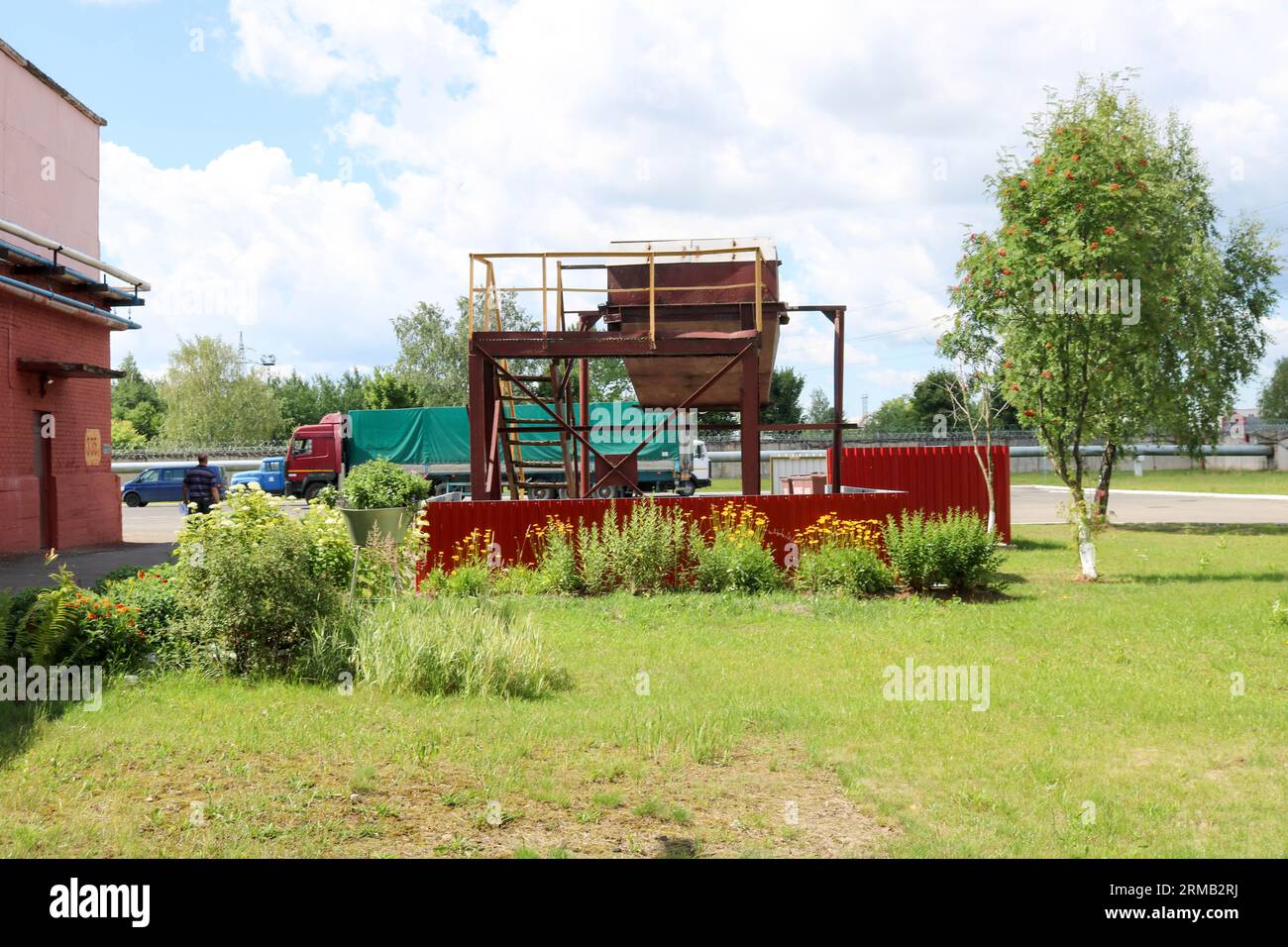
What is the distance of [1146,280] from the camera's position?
51.2 ft

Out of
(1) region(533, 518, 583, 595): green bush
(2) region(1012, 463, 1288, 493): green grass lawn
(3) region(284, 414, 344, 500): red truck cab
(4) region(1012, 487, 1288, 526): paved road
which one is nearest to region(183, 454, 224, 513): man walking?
(1) region(533, 518, 583, 595): green bush

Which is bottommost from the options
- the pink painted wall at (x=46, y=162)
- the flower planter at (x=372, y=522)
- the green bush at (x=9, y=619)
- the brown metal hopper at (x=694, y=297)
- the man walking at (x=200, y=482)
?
the green bush at (x=9, y=619)

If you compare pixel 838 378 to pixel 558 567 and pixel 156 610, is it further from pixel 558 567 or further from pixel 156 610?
pixel 156 610

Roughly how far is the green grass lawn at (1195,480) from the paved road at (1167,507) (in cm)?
283

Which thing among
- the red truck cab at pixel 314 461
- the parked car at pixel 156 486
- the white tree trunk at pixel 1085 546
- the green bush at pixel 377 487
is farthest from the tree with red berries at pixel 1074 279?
the parked car at pixel 156 486

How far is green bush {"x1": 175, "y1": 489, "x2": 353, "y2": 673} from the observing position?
8461 mm

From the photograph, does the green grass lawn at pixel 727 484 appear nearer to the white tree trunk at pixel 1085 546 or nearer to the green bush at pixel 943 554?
the white tree trunk at pixel 1085 546

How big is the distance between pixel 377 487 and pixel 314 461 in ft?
76.2

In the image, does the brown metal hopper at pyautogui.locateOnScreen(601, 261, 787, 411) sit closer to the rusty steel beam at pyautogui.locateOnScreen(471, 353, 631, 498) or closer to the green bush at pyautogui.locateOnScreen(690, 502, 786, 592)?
the rusty steel beam at pyautogui.locateOnScreen(471, 353, 631, 498)

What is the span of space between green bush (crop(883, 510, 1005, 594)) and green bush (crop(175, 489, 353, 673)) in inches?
293

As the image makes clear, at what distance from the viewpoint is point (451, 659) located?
8062mm

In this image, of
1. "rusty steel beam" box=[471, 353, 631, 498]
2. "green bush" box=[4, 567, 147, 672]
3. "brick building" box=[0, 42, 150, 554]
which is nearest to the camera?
"green bush" box=[4, 567, 147, 672]

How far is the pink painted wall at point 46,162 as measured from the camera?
1866 cm
